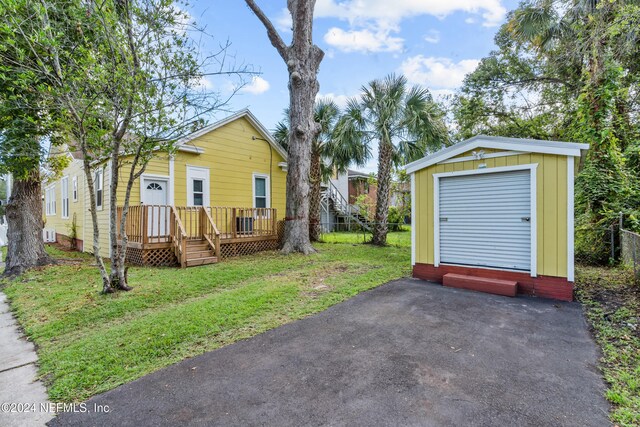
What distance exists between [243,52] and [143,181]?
5907mm

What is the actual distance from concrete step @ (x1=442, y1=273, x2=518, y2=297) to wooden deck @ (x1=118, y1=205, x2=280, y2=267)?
606 centimetres

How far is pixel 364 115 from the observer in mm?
11320

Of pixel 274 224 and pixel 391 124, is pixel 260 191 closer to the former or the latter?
pixel 274 224

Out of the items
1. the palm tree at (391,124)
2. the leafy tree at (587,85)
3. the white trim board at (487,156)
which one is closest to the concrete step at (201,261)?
the palm tree at (391,124)

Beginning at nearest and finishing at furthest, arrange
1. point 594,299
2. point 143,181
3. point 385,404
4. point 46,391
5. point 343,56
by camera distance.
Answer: point 385,404, point 46,391, point 594,299, point 143,181, point 343,56

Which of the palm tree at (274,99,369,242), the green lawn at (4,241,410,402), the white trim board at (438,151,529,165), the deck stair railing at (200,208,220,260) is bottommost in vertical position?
the green lawn at (4,241,410,402)

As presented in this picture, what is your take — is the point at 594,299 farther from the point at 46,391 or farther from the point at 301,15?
the point at 301,15

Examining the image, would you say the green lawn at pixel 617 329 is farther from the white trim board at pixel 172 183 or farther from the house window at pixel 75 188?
the house window at pixel 75 188

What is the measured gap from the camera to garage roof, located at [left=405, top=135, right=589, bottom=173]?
185 inches

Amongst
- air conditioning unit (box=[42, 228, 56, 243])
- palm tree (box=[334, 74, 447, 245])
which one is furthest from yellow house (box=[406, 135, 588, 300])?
air conditioning unit (box=[42, 228, 56, 243])

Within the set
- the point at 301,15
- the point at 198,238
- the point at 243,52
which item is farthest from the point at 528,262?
the point at 301,15

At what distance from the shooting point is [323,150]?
1272cm

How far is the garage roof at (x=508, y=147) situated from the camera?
4.70 m

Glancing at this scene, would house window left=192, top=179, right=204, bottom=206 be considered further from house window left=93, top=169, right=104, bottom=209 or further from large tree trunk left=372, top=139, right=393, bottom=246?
large tree trunk left=372, top=139, right=393, bottom=246
